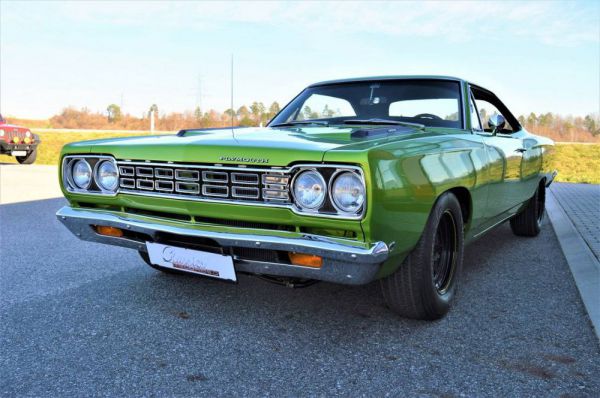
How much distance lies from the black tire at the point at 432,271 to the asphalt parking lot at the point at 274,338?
0.12 meters

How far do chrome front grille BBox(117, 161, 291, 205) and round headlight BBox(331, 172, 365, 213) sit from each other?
0.22 m

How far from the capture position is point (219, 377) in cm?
216

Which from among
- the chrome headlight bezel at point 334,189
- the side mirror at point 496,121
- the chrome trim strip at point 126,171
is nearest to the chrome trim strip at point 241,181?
the chrome headlight bezel at point 334,189

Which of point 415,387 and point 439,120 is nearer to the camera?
point 415,387

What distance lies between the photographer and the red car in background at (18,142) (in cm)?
1431

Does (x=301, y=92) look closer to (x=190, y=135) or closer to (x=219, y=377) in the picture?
(x=190, y=135)

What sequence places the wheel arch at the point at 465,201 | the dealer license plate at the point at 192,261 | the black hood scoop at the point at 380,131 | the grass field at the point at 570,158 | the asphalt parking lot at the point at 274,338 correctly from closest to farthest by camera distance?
the asphalt parking lot at the point at 274,338 → the dealer license plate at the point at 192,261 → the black hood scoop at the point at 380,131 → the wheel arch at the point at 465,201 → the grass field at the point at 570,158

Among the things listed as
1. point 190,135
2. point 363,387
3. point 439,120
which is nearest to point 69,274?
point 190,135

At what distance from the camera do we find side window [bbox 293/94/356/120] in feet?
12.4

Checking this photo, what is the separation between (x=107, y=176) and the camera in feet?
9.39

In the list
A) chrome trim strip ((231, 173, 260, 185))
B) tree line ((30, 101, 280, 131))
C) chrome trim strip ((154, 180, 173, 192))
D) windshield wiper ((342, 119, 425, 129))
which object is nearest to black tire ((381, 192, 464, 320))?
windshield wiper ((342, 119, 425, 129))

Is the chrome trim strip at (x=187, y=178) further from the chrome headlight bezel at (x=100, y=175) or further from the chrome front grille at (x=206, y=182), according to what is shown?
the chrome headlight bezel at (x=100, y=175)

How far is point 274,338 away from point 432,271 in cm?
86

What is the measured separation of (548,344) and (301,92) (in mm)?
2576
